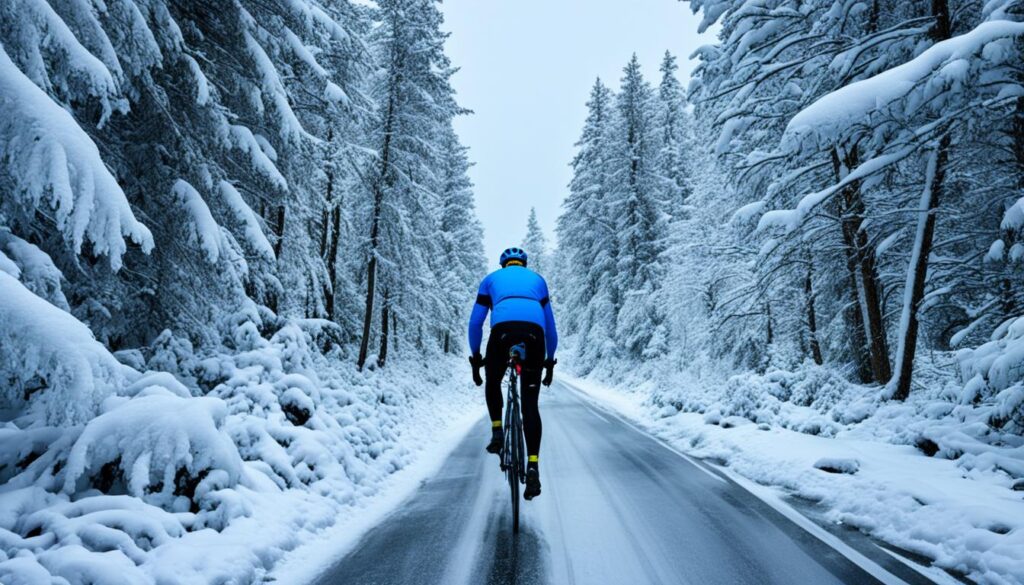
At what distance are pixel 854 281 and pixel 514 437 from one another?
10.6 m

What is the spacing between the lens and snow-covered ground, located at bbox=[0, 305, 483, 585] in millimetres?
3459

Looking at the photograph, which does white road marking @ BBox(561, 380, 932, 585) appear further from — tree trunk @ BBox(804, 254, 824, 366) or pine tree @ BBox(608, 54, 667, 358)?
pine tree @ BBox(608, 54, 667, 358)

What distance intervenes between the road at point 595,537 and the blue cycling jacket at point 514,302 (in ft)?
5.69

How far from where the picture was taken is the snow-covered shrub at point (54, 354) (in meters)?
2.96

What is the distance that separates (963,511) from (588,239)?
29.3m

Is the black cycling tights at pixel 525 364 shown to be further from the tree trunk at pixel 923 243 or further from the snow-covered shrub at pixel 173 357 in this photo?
the tree trunk at pixel 923 243

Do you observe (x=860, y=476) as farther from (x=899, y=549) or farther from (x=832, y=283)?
(x=832, y=283)

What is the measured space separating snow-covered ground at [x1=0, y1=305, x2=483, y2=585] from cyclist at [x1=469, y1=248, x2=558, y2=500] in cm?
182

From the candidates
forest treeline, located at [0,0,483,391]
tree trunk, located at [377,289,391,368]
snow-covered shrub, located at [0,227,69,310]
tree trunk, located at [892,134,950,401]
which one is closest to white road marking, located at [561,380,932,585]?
tree trunk, located at [892,134,950,401]

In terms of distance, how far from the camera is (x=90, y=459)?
13.1 feet

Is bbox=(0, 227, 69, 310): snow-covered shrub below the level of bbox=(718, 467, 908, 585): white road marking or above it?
above

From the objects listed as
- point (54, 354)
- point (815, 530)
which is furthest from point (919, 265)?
point (54, 354)

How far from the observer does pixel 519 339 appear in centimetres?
502

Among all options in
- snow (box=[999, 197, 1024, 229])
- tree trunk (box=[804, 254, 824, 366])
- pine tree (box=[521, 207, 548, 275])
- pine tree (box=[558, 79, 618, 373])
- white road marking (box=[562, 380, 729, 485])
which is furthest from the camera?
pine tree (box=[521, 207, 548, 275])
